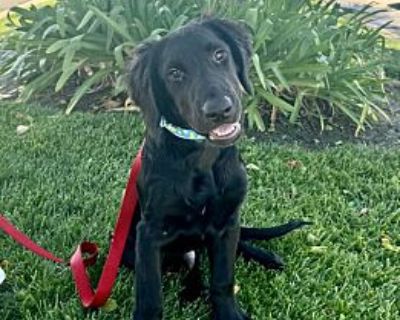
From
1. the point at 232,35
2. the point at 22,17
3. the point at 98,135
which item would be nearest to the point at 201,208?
the point at 232,35

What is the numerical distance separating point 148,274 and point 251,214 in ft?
3.86

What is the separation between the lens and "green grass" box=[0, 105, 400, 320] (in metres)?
3.02

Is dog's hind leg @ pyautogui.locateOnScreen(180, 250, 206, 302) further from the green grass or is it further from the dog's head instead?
the dog's head

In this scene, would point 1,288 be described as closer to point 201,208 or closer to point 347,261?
point 201,208

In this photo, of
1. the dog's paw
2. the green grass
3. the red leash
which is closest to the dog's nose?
the red leash

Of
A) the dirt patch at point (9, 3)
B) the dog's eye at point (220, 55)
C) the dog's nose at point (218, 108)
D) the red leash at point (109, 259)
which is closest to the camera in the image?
the dog's nose at point (218, 108)

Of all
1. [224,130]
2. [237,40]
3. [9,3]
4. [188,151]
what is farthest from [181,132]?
[9,3]

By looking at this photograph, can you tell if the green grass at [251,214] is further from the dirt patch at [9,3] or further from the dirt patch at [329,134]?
the dirt patch at [9,3]

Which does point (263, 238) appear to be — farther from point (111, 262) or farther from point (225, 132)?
point (225, 132)

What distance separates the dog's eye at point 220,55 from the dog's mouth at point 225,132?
0.25m

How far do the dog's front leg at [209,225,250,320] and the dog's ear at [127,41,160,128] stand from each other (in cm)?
51

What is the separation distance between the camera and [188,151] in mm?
2615

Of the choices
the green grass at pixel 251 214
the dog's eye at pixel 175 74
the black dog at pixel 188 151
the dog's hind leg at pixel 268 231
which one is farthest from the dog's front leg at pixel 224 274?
the dog's eye at pixel 175 74

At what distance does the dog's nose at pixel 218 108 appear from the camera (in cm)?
234
